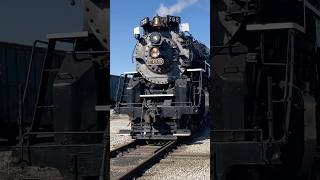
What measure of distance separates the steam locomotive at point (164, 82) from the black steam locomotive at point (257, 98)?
393 inches

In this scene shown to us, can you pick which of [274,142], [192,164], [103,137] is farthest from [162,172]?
[274,142]

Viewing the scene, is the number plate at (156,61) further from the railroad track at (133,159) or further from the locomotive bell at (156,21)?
the railroad track at (133,159)

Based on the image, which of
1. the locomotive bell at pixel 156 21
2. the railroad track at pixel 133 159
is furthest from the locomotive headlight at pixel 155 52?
the railroad track at pixel 133 159

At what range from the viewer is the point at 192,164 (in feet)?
32.4

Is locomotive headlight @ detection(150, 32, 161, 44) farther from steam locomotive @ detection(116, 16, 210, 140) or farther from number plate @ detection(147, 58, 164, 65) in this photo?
number plate @ detection(147, 58, 164, 65)

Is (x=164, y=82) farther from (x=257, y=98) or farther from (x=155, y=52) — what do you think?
(x=257, y=98)

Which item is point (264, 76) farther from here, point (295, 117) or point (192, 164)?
point (192, 164)

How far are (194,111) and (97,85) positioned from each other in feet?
33.8

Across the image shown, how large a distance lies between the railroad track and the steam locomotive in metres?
1.25

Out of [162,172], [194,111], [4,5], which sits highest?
[4,5]

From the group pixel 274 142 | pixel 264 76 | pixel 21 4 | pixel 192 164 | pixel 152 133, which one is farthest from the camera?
pixel 152 133

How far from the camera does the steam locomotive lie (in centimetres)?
1509

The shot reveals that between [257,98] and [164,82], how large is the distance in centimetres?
1169

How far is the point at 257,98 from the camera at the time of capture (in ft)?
15.5
